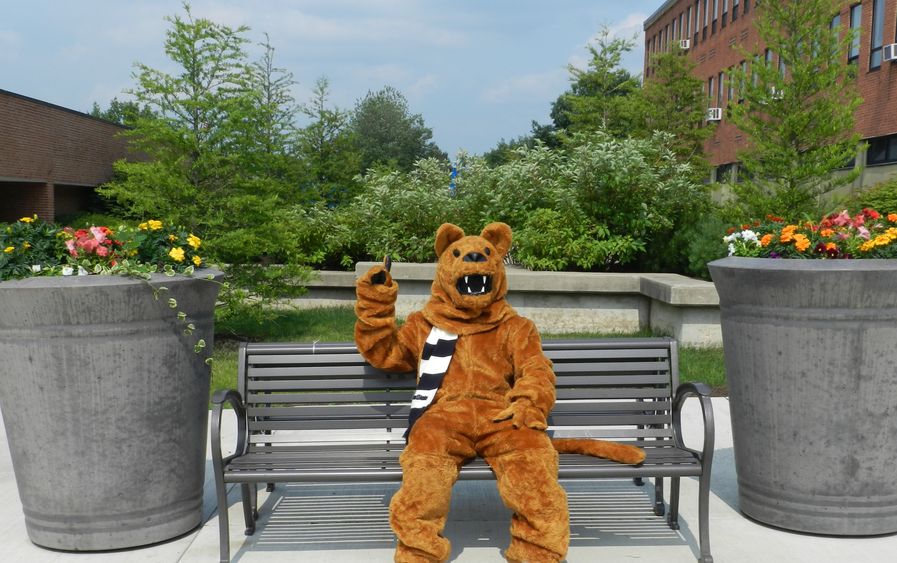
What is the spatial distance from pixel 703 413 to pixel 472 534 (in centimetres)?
123

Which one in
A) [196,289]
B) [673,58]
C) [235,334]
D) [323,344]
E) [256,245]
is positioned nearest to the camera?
[196,289]

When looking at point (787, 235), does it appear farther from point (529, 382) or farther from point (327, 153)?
point (327, 153)

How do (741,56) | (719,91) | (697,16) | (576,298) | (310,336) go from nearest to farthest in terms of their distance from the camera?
(310,336), (576,298), (741,56), (719,91), (697,16)

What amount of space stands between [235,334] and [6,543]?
21.5 feet

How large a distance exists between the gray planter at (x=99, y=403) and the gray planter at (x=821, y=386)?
2562 mm

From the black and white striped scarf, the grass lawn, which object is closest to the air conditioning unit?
Answer: the grass lawn

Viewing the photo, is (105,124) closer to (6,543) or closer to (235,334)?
(235,334)

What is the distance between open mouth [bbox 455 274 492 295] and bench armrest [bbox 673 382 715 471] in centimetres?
101

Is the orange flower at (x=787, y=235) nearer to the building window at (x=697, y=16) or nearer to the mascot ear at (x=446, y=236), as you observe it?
the mascot ear at (x=446, y=236)

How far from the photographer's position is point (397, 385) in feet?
13.9

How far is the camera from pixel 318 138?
27094mm

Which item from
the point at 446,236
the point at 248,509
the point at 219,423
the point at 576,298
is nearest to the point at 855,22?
the point at 576,298

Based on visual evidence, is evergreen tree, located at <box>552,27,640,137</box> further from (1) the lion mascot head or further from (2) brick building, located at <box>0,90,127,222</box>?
(1) the lion mascot head

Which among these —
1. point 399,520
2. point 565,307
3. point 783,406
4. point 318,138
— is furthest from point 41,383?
point 318,138
